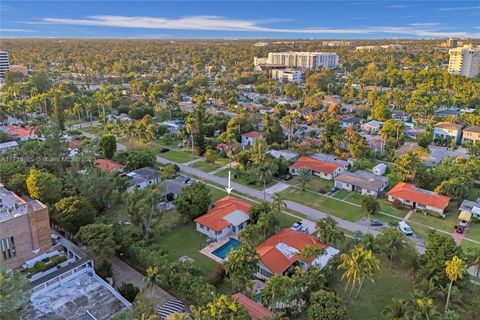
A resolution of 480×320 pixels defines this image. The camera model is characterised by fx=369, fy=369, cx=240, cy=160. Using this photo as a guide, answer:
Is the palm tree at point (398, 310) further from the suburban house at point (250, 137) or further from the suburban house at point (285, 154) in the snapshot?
the suburban house at point (250, 137)

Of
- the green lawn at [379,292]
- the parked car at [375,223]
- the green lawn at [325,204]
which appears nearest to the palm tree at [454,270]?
the green lawn at [379,292]

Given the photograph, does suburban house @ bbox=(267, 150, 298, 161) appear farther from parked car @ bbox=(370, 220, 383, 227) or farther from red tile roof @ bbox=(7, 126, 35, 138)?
red tile roof @ bbox=(7, 126, 35, 138)

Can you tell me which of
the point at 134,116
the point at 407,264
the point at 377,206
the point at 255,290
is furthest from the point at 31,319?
the point at 134,116

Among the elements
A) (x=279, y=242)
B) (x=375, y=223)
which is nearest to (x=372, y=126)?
(x=375, y=223)

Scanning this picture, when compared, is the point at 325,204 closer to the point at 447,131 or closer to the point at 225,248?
the point at 225,248

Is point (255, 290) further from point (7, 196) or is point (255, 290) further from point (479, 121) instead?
point (479, 121)

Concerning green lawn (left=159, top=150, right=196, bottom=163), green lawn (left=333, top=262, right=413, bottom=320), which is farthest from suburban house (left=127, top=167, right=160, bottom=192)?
green lawn (left=333, top=262, right=413, bottom=320)
